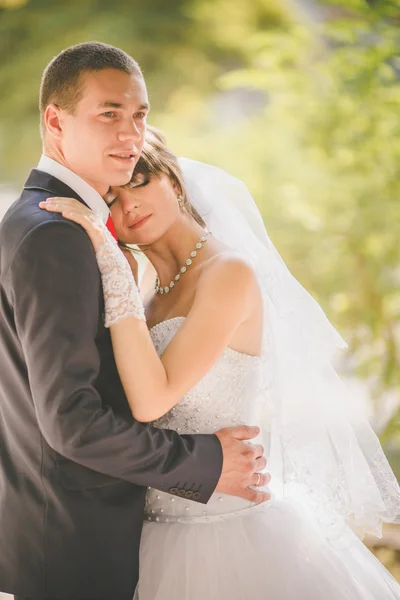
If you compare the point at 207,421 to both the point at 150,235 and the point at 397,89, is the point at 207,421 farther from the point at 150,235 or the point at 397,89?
the point at 397,89

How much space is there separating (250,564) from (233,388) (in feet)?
1.51

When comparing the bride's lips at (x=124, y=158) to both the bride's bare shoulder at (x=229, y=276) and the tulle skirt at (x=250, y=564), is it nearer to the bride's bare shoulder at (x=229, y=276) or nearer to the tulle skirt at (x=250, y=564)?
the bride's bare shoulder at (x=229, y=276)

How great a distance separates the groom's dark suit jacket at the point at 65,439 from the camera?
1.59 meters

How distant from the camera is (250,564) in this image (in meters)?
1.92

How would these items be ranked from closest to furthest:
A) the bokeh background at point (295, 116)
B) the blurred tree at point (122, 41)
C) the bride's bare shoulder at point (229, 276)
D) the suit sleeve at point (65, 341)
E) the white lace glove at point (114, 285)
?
the suit sleeve at point (65, 341)
the white lace glove at point (114, 285)
the bride's bare shoulder at point (229, 276)
the bokeh background at point (295, 116)
the blurred tree at point (122, 41)

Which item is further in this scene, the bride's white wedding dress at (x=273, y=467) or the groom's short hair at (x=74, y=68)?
the bride's white wedding dress at (x=273, y=467)

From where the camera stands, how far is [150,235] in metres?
Result: 2.20

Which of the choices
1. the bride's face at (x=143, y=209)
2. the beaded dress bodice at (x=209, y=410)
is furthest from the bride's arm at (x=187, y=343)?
the bride's face at (x=143, y=209)

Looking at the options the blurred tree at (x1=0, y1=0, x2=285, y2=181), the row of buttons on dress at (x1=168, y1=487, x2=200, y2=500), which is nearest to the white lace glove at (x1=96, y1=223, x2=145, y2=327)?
the row of buttons on dress at (x1=168, y1=487, x2=200, y2=500)

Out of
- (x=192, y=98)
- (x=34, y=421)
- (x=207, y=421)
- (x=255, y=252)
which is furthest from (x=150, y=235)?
(x=192, y=98)

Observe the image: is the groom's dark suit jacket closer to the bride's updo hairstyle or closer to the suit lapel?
the suit lapel

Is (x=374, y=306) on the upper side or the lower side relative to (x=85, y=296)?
lower

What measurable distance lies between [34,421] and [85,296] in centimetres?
34

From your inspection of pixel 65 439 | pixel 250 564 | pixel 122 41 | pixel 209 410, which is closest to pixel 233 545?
pixel 250 564
